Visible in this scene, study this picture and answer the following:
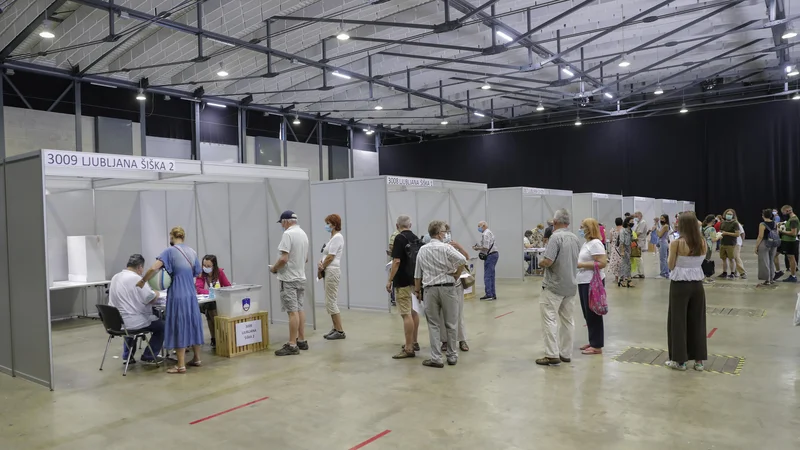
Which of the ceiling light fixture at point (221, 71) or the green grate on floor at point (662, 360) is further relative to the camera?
the ceiling light fixture at point (221, 71)

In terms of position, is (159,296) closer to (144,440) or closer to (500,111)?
(144,440)

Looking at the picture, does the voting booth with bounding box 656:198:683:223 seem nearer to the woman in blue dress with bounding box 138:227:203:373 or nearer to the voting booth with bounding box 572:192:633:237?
the voting booth with bounding box 572:192:633:237

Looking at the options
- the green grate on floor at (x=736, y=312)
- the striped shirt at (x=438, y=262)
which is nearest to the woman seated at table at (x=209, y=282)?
the striped shirt at (x=438, y=262)

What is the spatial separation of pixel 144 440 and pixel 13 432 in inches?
40.2

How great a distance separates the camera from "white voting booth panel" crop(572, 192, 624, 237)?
15312 mm

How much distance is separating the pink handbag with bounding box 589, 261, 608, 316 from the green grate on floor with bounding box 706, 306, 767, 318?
124 inches

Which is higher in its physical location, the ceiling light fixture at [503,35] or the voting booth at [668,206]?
the ceiling light fixture at [503,35]

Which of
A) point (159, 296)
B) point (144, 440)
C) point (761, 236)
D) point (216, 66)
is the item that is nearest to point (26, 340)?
point (159, 296)

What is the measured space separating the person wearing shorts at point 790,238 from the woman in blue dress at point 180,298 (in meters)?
9.93

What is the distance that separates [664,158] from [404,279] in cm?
1819

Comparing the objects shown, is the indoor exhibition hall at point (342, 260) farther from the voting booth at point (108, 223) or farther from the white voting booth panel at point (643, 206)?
the white voting booth panel at point (643, 206)

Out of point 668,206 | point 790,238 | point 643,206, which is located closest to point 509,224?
point 790,238

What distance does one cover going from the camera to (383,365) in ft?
17.4

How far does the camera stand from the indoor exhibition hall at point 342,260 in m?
4.03
